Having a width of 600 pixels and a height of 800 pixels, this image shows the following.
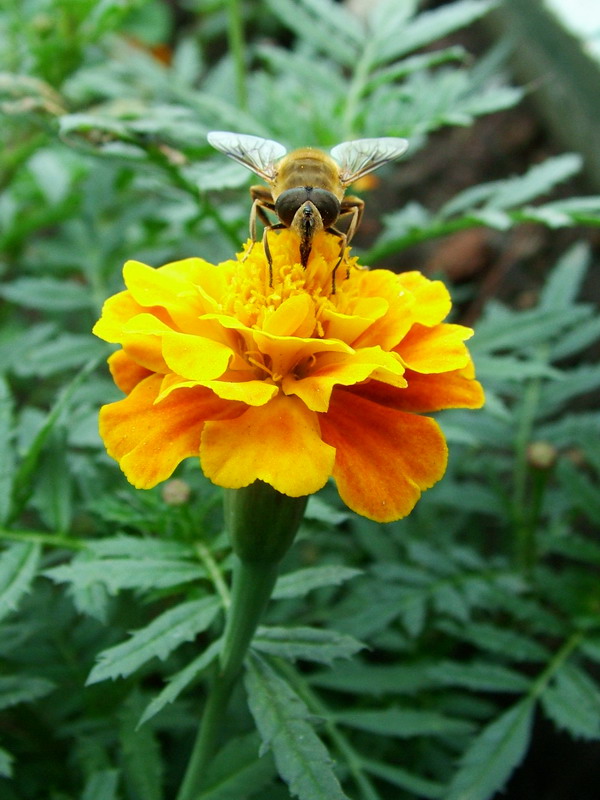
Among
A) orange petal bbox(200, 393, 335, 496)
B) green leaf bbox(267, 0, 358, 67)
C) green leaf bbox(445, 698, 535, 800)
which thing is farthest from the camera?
green leaf bbox(267, 0, 358, 67)

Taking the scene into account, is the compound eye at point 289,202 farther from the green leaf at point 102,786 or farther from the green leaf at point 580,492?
the green leaf at point 580,492

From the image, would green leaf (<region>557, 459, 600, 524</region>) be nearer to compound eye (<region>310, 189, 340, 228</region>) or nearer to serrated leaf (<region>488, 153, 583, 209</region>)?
serrated leaf (<region>488, 153, 583, 209</region>)

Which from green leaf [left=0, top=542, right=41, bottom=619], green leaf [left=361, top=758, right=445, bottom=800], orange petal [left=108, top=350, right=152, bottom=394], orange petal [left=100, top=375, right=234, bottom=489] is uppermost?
orange petal [left=100, top=375, right=234, bottom=489]

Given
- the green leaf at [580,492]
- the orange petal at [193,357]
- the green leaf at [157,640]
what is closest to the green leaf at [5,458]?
the green leaf at [157,640]

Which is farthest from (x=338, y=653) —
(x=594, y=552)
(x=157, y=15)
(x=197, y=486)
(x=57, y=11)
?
(x=157, y=15)

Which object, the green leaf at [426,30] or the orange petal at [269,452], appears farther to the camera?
the green leaf at [426,30]

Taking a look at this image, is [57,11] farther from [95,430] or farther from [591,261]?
[591,261]

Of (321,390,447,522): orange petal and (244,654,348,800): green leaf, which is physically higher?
(321,390,447,522): orange petal

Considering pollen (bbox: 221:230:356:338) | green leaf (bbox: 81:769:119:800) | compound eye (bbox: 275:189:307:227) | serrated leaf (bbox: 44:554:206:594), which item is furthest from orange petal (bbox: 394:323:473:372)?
green leaf (bbox: 81:769:119:800)
